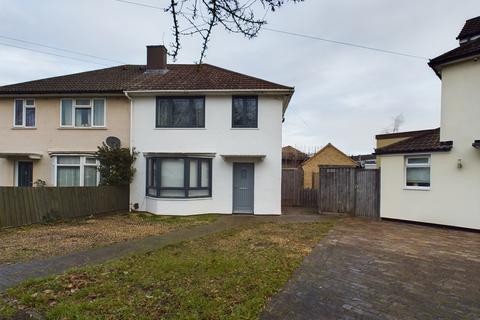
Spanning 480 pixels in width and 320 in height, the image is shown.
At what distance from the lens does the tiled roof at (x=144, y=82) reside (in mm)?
14337

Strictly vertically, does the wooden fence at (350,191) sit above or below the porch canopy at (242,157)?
below

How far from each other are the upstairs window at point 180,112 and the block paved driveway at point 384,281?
831 cm

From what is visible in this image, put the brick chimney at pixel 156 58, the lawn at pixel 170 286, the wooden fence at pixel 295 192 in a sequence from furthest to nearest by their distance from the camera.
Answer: the wooden fence at pixel 295 192 → the brick chimney at pixel 156 58 → the lawn at pixel 170 286

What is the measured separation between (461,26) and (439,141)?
5.56m

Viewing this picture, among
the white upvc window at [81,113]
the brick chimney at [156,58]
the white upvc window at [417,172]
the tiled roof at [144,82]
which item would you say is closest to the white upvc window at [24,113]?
the tiled roof at [144,82]

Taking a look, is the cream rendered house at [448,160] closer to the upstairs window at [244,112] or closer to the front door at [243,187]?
the front door at [243,187]

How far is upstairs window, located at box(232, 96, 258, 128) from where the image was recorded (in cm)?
1421

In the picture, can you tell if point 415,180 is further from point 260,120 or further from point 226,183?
point 226,183

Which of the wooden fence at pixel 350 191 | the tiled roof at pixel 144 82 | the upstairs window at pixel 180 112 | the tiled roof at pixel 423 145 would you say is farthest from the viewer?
the upstairs window at pixel 180 112

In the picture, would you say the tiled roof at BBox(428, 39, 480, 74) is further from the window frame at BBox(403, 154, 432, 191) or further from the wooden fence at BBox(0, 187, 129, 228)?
the wooden fence at BBox(0, 187, 129, 228)

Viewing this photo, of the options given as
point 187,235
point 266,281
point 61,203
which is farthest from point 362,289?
point 61,203

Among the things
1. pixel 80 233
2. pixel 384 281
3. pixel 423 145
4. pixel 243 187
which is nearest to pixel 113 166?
pixel 80 233

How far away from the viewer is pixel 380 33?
1160 centimetres

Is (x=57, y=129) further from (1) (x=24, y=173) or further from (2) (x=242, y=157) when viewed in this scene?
(2) (x=242, y=157)
